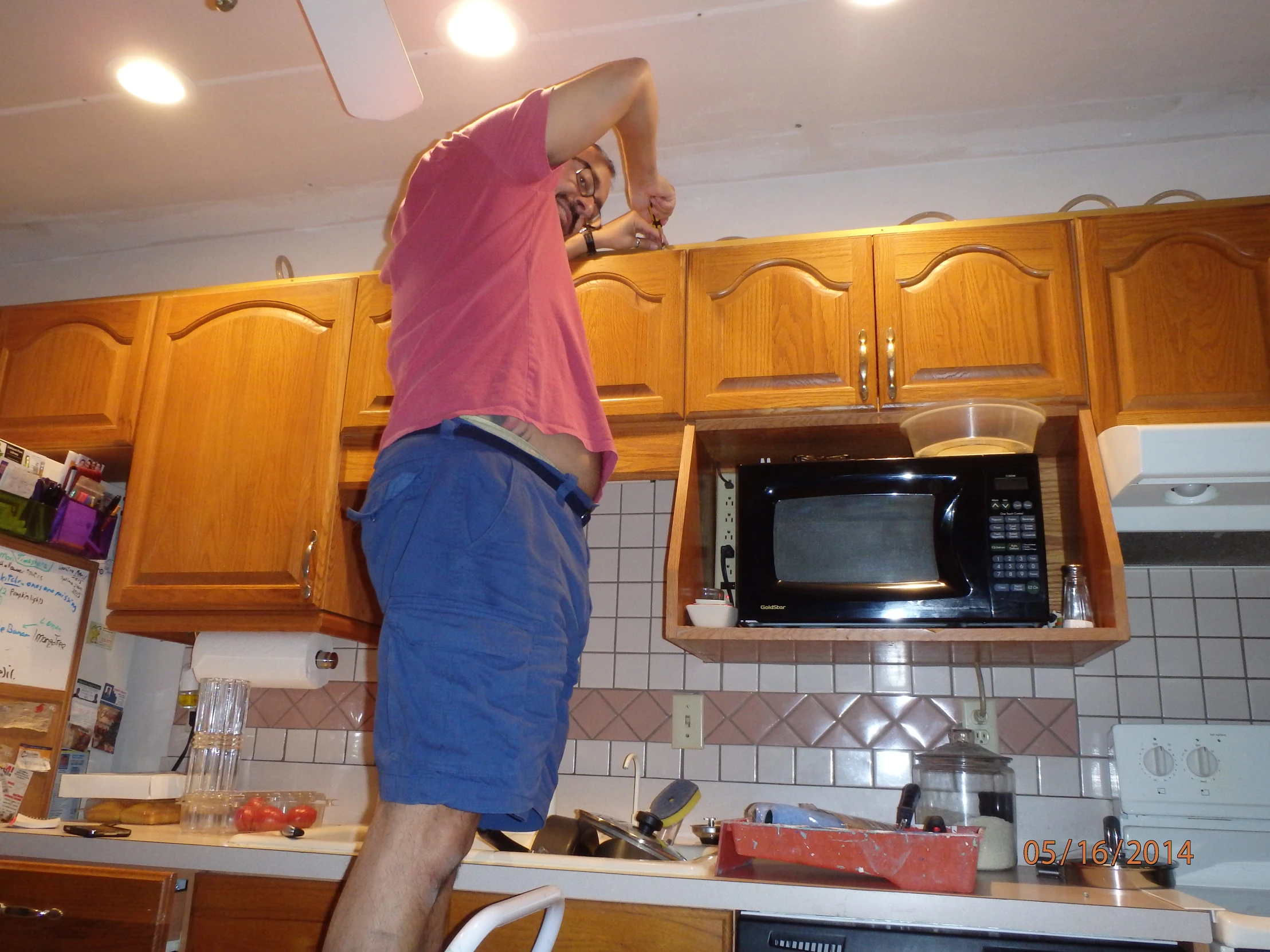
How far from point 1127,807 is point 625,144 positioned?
4.94 ft

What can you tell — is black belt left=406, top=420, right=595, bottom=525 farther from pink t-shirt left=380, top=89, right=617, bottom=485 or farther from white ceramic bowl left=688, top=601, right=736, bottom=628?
white ceramic bowl left=688, top=601, right=736, bottom=628

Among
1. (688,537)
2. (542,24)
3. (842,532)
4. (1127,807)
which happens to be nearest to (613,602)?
(688,537)

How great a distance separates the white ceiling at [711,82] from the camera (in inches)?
74.1

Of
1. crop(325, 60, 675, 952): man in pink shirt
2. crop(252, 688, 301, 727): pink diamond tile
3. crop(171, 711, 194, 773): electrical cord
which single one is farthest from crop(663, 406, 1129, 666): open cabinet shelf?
crop(171, 711, 194, 773): electrical cord

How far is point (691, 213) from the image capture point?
240 cm

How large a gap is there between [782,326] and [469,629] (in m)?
1.11

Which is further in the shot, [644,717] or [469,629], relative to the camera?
[644,717]

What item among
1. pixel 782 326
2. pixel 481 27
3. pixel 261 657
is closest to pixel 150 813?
pixel 261 657

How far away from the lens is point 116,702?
2.35 meters

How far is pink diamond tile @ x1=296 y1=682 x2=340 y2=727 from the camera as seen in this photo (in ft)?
7.39

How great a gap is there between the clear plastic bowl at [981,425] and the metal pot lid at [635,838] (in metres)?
0.85

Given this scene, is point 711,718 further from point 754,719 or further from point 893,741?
point 893,741

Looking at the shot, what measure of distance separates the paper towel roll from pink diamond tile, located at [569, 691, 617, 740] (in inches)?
Answer: 23.5
